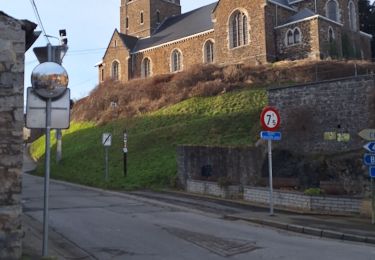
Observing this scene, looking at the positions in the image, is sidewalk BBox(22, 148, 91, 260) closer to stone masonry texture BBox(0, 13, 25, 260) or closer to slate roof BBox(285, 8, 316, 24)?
stone masonry texture BBox(0, 13, 25, 260)

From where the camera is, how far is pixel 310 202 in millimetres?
15508

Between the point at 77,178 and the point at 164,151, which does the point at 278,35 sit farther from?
the point at 77,178

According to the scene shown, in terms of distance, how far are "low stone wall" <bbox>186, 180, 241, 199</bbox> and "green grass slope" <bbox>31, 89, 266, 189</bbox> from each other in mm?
1722

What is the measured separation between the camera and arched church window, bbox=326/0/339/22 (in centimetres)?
4997

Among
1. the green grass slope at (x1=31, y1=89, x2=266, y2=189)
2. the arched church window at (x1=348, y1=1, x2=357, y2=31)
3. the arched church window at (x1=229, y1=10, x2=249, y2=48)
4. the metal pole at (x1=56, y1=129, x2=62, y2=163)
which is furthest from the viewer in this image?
the arched church window at (x1=348, y1=1, x2=357, y2=31)

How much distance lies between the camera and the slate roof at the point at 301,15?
45.9 meters

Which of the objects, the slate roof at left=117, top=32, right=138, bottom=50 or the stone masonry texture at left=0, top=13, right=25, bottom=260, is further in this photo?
the slate roof at left=117, top=32, right=138, bottom=50

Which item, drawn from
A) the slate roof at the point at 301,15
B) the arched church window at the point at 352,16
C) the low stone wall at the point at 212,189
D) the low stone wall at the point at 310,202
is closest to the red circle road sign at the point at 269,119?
the low stone wall at the point at 310,202

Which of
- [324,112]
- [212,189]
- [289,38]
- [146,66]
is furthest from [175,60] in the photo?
[212,189]

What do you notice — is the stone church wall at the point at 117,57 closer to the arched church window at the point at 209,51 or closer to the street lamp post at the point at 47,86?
the arched church window at the point at 209,51

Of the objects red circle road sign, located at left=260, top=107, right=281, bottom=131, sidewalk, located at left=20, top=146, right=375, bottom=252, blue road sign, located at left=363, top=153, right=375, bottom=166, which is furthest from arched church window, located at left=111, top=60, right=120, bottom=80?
blue road sign, located at left=363, top=153, right=375, bottom=166

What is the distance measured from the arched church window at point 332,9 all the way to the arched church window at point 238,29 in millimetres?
9084

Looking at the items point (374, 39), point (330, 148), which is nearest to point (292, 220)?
point (330, 148)

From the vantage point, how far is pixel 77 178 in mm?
27969
